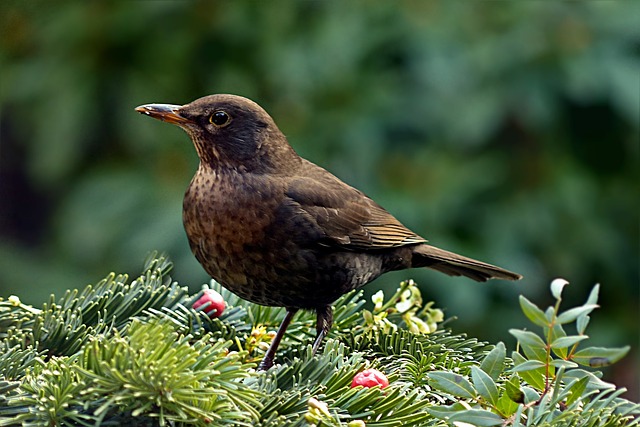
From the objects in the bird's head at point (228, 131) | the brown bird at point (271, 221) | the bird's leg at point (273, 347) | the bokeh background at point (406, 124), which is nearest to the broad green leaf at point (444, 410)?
the bird's leg at point (273, 347)

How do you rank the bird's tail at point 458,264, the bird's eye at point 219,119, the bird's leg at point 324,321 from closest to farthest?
the bird's leg at point 324,321 → the bird's eye at point 219,119 → the bird's tail at point 458,264

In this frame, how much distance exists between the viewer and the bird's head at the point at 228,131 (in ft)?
9.28

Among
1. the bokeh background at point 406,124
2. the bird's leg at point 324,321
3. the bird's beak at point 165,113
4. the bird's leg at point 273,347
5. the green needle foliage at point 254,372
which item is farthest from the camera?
the bokeh background at point 406,124

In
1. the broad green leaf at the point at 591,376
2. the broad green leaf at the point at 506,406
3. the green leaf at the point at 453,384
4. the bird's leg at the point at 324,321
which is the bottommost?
the bird's leg at the point at 324,321

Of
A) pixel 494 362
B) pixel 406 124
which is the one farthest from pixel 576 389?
pixel 406 124

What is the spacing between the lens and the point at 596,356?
1.73 metres

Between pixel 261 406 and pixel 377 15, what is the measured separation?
125 inches

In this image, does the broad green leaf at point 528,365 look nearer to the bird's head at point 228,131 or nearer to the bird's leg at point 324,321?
the bird's leg at point 324,321

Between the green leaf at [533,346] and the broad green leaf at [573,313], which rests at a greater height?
the broad green leaf at [573,313]

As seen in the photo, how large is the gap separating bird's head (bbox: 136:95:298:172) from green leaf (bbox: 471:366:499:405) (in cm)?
126

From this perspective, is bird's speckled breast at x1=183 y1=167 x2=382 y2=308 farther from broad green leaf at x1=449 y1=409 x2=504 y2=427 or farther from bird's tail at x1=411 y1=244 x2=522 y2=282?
broad green leaf at x1=449 y1=409 x2=504 y2=427

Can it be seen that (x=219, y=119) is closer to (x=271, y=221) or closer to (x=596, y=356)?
(x=271, y=221)

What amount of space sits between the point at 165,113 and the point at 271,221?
1.41ft

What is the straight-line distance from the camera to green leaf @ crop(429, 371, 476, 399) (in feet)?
5.72
